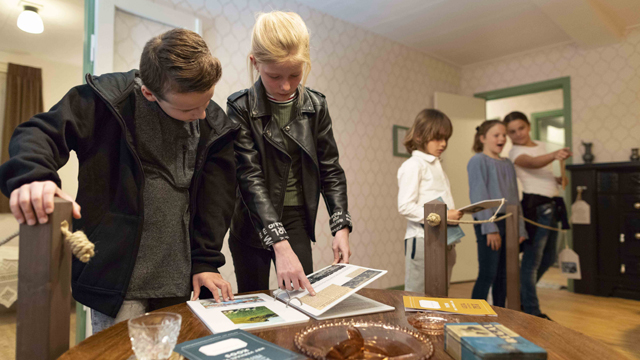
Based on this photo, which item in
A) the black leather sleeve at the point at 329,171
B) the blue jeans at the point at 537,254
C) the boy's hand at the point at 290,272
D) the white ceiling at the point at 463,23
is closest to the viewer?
the boy's hand at the point at 290,272

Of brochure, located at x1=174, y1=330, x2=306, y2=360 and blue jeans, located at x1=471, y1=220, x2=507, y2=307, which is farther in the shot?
blue jeans, located at x1=471, y1=220, x2=507, y2=307

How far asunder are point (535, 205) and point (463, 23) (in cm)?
197

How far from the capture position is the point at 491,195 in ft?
8.72

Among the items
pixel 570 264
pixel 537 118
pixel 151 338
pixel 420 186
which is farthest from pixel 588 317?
pixel 537 118

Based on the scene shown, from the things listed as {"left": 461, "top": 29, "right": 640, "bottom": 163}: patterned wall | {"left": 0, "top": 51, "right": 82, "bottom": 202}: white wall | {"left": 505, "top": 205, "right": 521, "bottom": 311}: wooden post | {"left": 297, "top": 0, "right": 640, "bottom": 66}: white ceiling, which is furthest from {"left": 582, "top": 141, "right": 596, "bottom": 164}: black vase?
{"left": 0, "top": 51, "right": 82, "bottom": 202}: white wall

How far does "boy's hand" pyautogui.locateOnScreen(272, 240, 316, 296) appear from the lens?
3.42 ft

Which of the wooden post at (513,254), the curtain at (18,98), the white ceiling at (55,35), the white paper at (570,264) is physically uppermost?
the white ceiling at (55,35)

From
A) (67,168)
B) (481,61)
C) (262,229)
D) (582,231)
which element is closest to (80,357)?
(262,229)

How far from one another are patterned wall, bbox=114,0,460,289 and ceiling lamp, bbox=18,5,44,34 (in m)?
0.98

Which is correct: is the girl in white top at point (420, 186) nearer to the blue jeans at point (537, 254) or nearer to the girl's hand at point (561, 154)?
the blue jeans at point (537, 254)

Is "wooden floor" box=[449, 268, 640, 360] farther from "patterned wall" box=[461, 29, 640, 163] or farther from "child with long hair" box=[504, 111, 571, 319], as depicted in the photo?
"patterned wall" box=[461, 29, 640, 163]

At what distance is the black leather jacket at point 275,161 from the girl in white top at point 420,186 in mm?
753

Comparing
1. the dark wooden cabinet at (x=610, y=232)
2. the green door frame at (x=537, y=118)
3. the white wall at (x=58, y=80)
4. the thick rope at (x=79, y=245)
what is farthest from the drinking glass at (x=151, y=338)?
the green door frame at (x=537, y=118)

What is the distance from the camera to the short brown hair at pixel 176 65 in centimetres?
92
